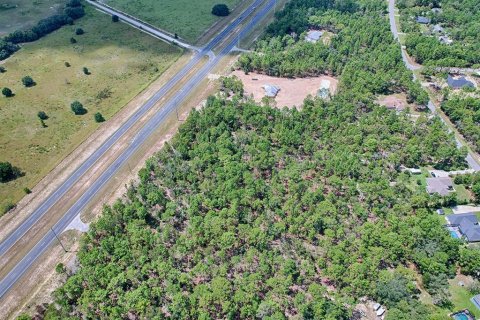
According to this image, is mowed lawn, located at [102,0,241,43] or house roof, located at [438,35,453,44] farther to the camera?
mowed lawn, located at [102,0,241,43]

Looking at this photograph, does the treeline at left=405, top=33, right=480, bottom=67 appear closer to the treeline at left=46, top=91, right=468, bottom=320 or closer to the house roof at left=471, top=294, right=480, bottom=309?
the treeline at left=46, top=91, right=468, bottom=320

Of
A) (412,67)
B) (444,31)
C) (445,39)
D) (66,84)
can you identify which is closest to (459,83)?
(412,67)

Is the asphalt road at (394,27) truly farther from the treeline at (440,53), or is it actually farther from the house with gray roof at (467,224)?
the house with gray roof at (467,224)

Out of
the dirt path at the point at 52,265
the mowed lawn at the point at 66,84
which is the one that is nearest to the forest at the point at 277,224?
the dirt path at the point at 52,265

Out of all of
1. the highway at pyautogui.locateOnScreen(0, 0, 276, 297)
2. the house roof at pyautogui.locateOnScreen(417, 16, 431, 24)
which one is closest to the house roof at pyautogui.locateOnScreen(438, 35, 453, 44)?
the house roof at pyautogui.locateOnScreen(417, 16, 431, 24)

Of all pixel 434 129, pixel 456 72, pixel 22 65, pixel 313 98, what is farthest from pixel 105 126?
pixel 456 72
